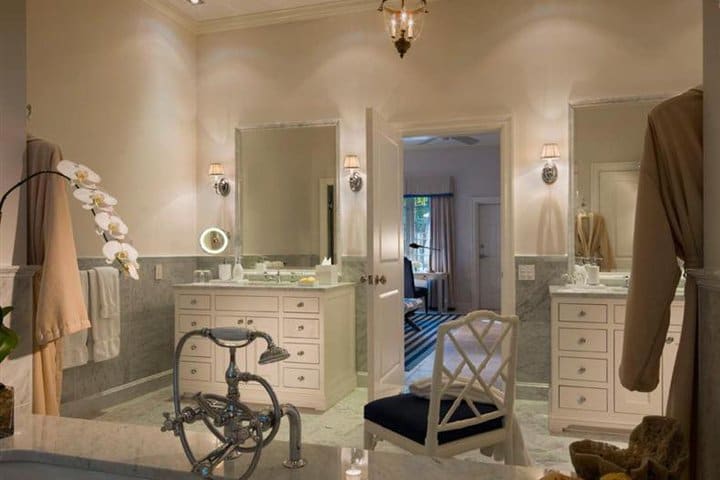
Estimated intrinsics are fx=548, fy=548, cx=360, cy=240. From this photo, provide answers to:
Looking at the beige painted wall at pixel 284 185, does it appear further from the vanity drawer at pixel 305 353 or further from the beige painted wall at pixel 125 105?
the vanity drawer at pixel 305 353

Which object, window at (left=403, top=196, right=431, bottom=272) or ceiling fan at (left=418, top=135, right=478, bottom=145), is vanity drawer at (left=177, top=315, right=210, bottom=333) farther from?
window at (left=403, top=196, right=431, bottom=272)

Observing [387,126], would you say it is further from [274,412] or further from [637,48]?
[274,412]

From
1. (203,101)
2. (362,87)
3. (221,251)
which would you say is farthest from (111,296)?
(362,87)

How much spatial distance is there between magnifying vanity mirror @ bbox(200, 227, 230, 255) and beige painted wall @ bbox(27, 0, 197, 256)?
0.41 ft

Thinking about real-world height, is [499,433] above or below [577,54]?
below

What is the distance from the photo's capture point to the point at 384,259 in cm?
395

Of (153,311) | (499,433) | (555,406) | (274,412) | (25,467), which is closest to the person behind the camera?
(274,412)

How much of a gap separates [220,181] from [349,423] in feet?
8.08

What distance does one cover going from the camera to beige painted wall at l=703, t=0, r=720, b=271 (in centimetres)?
139

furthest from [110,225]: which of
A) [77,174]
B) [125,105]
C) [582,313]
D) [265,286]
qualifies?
[125,105]

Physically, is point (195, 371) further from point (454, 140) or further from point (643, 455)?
point (454, 140)

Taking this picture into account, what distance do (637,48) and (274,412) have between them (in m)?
3.96

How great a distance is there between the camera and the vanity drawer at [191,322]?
4.29m

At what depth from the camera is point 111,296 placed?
12.1ft
